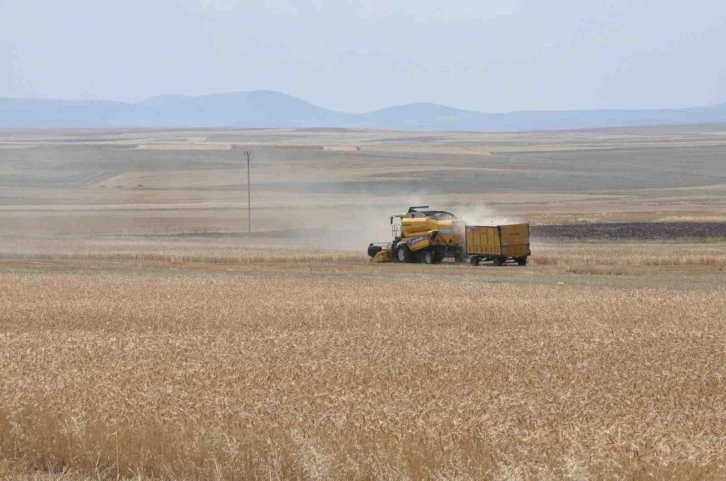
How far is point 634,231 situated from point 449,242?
21.6 metres

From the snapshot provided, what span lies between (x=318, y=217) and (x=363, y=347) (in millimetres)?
75897

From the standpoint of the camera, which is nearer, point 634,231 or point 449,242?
point 449,242

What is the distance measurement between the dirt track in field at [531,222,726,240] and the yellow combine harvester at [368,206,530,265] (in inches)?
640

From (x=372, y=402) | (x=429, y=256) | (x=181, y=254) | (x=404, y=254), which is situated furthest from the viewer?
(x=181, y=254)

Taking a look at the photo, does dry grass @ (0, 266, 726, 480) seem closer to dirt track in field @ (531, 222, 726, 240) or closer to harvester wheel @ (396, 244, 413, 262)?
harvester wheel @ (396, 244, 413, 262)

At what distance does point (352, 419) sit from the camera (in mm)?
10625

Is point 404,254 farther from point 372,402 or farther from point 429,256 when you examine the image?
point 372,402

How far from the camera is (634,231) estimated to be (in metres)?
68.6

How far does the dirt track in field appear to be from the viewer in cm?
6506

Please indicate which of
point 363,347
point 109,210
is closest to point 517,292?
point 363,347

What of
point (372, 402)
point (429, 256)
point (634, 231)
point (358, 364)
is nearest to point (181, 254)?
point (429, 256)

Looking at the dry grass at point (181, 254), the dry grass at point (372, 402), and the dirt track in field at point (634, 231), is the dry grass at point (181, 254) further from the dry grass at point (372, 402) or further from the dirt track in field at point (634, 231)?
the dry grass at point (372, 402)

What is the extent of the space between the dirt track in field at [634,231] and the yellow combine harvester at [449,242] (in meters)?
16.2

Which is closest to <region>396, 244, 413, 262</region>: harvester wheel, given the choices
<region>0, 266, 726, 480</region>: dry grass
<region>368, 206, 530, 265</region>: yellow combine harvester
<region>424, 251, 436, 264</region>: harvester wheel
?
<region>368, 206, 530, 265</region>: yellow combine harvester
